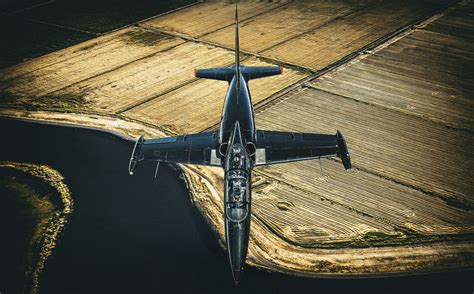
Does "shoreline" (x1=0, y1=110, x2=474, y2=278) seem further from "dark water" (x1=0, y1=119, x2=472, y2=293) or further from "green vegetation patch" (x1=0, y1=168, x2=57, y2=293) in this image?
"green vegetation patch" (x1=0, y1=168, x2=57, y2=293)

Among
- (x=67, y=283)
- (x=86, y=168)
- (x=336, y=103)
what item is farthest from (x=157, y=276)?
(x=336, y=103)

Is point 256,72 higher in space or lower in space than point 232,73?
lower

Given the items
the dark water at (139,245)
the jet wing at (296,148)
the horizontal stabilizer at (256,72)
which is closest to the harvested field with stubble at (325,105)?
the dark water at (139,245)

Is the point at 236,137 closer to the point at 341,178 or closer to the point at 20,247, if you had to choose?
the point at 341,178

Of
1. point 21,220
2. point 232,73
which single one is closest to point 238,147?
point 232,73

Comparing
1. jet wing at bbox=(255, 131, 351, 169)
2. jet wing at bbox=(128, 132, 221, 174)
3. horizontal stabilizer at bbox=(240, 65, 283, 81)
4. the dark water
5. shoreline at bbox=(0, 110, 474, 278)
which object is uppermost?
horizontal stabilizer at bbox=(240, 65, 283, 81)

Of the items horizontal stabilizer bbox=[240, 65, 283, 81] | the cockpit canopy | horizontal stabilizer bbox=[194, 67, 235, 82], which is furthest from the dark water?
horizontal stabilizer bbox=[240, 65, 283, 81]

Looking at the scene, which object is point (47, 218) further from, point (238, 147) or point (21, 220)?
point (238, 147)
